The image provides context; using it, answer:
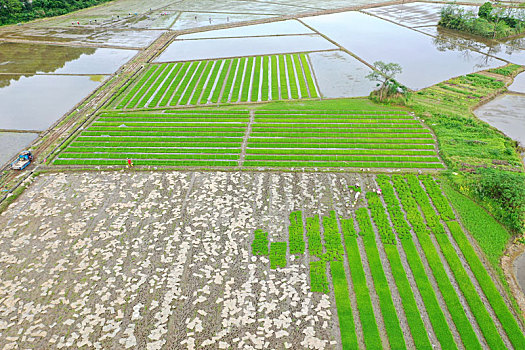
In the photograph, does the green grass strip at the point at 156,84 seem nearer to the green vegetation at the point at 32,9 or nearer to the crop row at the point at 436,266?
the crop row at the point at 436,266

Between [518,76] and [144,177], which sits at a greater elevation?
[518,76]

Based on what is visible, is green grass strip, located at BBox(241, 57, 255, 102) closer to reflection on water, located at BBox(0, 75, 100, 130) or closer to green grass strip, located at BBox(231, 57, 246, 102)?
green grass strip, located at BBox(231, 57, 246, 102)

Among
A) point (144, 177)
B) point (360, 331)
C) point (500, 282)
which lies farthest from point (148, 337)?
point (500, 282)

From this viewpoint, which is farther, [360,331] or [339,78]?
[339,78]

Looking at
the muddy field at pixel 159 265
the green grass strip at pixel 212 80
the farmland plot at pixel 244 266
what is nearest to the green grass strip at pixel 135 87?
the green grass strip at pixel 212 80

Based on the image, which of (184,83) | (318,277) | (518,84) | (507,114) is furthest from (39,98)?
(518,84)

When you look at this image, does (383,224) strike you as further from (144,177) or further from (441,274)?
(144,177)
